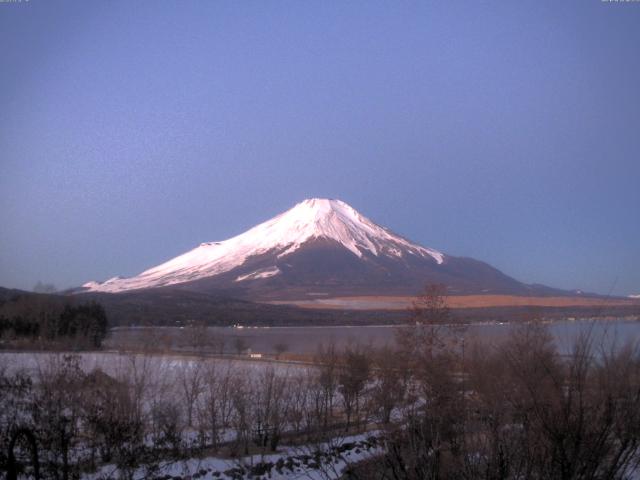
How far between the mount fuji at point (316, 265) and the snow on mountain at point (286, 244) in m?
0.17

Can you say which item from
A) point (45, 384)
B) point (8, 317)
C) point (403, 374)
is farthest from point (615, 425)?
point (8, 317)

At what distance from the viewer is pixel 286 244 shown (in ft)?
411

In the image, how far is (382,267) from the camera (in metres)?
107

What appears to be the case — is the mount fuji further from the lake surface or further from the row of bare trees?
the row of bare trees

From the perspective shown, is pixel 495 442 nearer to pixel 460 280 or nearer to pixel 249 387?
pixel 249 387

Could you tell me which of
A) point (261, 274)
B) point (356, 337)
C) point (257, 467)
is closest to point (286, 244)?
point (261, 274)

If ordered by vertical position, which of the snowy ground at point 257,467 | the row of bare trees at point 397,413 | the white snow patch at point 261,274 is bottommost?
the snowy ground at point 257,467

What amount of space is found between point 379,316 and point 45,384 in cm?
5404

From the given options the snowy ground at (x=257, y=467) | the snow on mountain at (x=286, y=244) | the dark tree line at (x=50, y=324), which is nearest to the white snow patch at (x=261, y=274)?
the snow on mountain at (x=286, y=244)

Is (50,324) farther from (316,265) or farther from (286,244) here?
(286,244)

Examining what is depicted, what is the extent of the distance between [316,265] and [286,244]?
16.0 metres

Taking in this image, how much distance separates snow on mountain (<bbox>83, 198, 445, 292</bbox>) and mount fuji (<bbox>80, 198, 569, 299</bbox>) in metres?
0.17

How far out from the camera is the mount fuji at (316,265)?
316ft

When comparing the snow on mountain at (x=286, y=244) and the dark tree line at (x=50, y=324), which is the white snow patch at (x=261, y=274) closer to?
the snow on mountain at (x=286, y=244)
